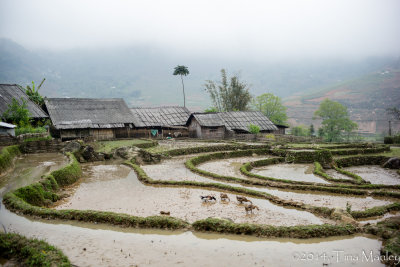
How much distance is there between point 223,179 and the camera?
18391 millimetres

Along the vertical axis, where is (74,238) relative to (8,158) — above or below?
below

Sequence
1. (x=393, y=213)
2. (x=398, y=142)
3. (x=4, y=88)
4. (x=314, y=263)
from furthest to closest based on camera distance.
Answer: (x=398, y=142), (x=4, y=88), (x=393, y=213), (x=314, y=263)

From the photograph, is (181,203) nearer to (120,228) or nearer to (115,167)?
(120,228)

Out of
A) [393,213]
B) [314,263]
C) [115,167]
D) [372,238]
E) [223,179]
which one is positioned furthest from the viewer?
[115,167]

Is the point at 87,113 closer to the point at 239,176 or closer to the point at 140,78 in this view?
the point at 239,176

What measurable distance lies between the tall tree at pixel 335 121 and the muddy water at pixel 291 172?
3593 cm

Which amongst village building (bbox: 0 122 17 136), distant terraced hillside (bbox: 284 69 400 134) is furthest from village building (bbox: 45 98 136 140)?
distant terraced hillside (bbox: 284 69 400 134)

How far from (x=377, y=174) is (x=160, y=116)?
28539mm

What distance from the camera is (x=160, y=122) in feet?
135

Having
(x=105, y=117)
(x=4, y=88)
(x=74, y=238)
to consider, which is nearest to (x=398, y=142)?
(x=105, y=117)

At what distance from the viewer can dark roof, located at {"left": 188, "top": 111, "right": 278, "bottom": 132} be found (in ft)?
131

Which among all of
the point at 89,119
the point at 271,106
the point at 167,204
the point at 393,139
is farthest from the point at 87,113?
the point at 271,106

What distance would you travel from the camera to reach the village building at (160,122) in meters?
39.8

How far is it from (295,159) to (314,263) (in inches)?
688
